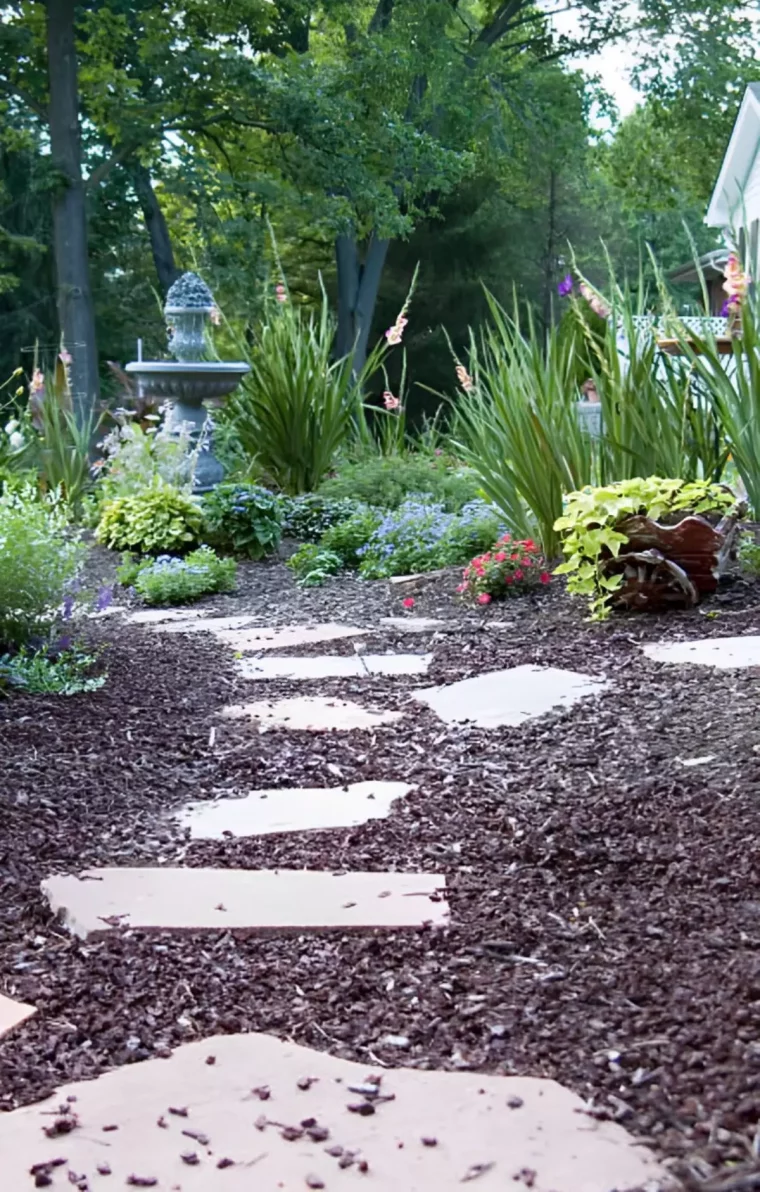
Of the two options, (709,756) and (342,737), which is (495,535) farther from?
(709,756)

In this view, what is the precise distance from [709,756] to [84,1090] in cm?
143

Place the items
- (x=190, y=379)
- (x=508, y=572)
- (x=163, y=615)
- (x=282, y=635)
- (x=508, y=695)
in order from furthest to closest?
1. (x=190, y=379)
2. (x=163, y=615)
3. (x=508, y=572)
4. (x=282, y=635)
5. (x=508, y=695)

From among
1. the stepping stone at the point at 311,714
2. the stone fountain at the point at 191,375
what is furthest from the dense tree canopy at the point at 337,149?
the stepping stone at the point at 311,714

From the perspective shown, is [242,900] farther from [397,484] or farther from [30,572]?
[397,484]

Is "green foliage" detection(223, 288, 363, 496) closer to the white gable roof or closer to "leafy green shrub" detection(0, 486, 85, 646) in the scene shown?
"leafy green shrub" detection(0, 486, 85, 646)

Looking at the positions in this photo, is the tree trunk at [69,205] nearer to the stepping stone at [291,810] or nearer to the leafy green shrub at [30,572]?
the leafy green shrub at [30,572]

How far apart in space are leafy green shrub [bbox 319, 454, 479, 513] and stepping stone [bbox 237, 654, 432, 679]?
3085 millimetres

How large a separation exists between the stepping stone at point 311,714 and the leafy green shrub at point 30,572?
0.71m

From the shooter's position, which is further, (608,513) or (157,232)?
(157,232)

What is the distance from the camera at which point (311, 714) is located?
120 inches

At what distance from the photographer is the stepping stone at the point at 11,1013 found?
150 centimetres

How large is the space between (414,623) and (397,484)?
2867 mm

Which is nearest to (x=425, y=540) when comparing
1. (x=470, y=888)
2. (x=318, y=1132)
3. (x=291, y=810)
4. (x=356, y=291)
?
(x=291, y=810)

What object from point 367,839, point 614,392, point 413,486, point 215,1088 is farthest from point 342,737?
point 413,486
